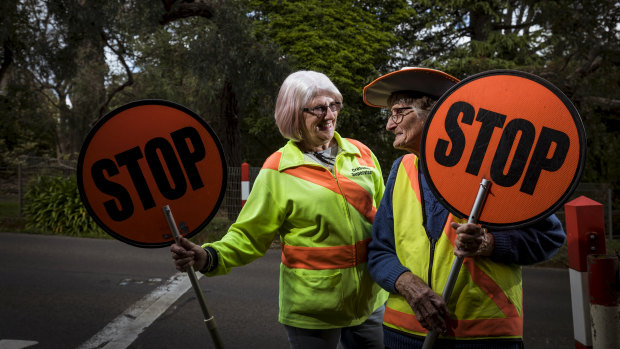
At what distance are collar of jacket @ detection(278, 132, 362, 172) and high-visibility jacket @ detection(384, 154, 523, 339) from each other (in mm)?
580

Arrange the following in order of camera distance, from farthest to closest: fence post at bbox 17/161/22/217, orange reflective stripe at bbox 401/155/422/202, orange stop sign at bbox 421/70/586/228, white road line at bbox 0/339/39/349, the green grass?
the green grass
fence post at bbox 17/161/22/217
white road line at bbox 0/339/39/349
orange reflective stripe at bbox 401/155/422/202
orange stop sign at bbox 421/70/586/228

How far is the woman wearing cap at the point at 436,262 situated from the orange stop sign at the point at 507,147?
5.3 inches

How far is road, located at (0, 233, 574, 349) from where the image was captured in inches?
167

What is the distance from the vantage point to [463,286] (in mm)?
1593

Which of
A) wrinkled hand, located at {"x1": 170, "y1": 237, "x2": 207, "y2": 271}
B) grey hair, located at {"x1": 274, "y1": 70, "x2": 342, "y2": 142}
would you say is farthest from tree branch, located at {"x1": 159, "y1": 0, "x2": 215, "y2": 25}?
wrinkled hand, located at {"x1": 170, "y1": 237, "x2": 207, "y2": 271}

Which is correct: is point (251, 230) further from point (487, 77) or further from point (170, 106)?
point (487, 77)

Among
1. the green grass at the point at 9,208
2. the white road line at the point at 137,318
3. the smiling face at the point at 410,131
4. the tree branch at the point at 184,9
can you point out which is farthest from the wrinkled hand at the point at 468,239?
A: the green grass at the point at 9,208

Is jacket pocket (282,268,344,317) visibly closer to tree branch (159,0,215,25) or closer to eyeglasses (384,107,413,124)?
eyeglasses (384,107,413,124)

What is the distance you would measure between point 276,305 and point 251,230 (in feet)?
10.8

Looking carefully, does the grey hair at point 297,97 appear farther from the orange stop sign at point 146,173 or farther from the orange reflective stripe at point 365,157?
the orange stop sign at point 146,173

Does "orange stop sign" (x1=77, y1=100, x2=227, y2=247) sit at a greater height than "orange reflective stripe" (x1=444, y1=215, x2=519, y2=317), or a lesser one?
greater

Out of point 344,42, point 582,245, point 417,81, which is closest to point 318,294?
point 417,81

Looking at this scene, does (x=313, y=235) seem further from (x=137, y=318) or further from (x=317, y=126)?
(x=137, y=318)

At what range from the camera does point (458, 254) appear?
1404mm
